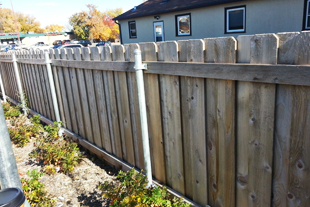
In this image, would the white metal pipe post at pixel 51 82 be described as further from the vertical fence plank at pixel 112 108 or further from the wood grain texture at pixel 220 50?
the wood grain texture at pixel 220 50

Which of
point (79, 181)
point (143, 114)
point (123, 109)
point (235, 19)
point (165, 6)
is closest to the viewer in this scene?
point (143, 114)

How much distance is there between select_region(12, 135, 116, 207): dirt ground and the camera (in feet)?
10.6

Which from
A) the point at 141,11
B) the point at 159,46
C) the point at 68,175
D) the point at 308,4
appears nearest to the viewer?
the point at 159,46

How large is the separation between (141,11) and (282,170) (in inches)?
744

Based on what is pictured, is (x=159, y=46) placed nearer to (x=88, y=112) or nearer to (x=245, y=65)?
(x=245, y=65)

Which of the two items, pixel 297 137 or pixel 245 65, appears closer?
pixel 297 137

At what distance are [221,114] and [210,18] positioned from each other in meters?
13.3

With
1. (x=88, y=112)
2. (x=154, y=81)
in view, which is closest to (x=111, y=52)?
(x=154, y=81)

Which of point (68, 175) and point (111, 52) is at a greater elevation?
point (111, 52)

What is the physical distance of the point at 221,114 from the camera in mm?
2053

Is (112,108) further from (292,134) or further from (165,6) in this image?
(165,6)

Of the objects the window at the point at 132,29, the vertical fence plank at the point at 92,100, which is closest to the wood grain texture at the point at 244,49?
the vertical fence plank at the point at 92,100

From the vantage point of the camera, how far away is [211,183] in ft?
7.54

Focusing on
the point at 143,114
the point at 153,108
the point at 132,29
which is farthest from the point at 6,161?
the point at 132,29
